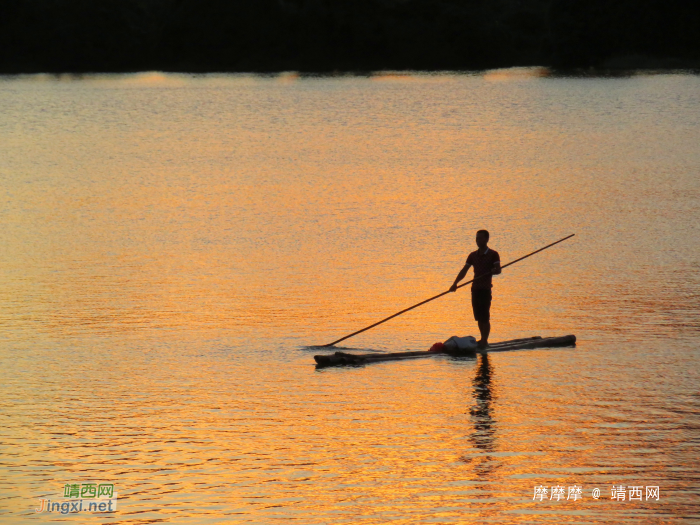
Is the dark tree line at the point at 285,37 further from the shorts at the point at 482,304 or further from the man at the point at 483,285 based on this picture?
the shorts at the point at 482,304

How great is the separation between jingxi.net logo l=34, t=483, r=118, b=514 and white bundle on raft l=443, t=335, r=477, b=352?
5740 mm

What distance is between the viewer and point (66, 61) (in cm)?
9381

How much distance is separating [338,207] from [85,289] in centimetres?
1078

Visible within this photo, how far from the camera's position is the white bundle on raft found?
50.9ft

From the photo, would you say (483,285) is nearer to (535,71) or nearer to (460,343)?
(460,343)

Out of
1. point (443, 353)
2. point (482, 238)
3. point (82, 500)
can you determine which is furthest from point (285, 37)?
point (82, 500)

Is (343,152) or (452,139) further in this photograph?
(452,139)

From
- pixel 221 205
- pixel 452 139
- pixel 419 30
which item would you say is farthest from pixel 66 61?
pixel 221 205

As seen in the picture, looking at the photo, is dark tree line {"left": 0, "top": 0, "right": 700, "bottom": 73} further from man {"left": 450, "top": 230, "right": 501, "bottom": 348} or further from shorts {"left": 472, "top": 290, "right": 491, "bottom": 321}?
shorts {"left": 472, "top": 290, "right": 491, "bottom": 321}

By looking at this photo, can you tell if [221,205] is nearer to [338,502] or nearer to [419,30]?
[338,502]

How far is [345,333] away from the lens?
55.5ft

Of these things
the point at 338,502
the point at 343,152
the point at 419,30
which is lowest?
the point at 338,502

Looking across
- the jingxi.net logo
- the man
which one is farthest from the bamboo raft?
the jingxi.net logo

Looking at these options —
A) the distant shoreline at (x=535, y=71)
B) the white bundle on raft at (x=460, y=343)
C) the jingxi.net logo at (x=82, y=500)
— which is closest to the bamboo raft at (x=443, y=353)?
the white bundle on raft at (x=460, y=343)
